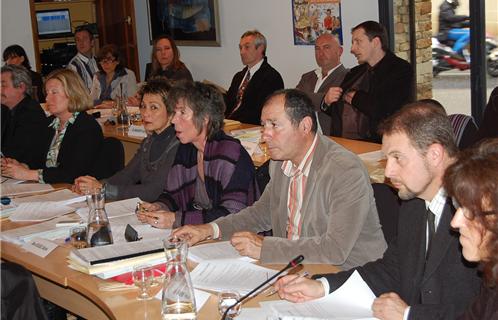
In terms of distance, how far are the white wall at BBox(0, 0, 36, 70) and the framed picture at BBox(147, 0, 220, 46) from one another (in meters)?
1.66

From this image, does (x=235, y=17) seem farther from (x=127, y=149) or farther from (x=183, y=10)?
(x=127, y=149)

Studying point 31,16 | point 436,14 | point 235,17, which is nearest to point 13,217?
point 436,14

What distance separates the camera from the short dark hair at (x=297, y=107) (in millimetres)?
3234

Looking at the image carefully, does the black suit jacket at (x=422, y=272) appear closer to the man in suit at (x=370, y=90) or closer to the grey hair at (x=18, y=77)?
the man in suit at (x=370, y=90)

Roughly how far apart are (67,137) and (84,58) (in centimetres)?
491

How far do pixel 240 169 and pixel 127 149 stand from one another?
304cm

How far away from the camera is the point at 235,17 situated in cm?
887

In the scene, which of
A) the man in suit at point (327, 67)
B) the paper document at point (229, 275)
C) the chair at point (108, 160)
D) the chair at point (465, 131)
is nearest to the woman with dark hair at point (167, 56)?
the man in suit at point (327, 67)

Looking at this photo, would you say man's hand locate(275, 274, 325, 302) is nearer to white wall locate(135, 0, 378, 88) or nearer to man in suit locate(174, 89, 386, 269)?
man in suit locate(174, 89, 386, 269)

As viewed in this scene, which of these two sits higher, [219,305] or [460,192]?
[460,192]

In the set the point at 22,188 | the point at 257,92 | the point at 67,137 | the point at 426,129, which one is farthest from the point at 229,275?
the point at 257,92

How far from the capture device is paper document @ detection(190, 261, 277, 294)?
2742 mm

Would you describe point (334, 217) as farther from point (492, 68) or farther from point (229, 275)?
point (492, 68)

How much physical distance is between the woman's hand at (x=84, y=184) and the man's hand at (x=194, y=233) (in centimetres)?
115
